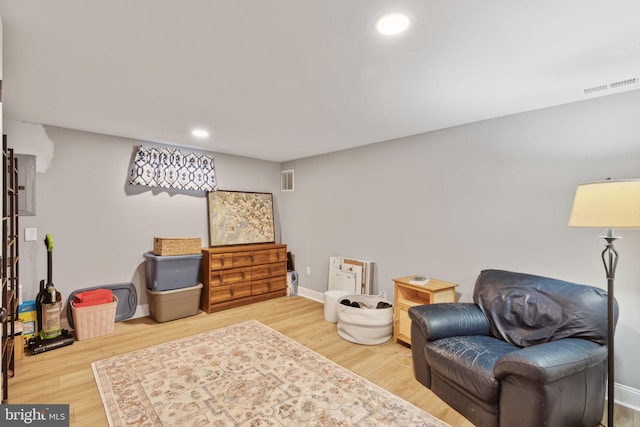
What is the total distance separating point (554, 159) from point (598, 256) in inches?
31.8

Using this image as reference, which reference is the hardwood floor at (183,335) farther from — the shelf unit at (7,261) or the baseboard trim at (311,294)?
the baseboard trim at (311,294)

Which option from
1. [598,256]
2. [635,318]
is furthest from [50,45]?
[635,318]

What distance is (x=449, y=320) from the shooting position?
228cm

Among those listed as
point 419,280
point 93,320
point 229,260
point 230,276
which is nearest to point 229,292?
point 230,276

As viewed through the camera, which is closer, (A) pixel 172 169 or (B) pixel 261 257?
(A) pixel 172 169

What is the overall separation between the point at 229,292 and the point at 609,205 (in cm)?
393

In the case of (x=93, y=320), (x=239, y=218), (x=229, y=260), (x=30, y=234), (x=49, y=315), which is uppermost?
(x=239, y=218)

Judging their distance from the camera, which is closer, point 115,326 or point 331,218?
point 115,326

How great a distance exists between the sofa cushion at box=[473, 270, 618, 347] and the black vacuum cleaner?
3.85m

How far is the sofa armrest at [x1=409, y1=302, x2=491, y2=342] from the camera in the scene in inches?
87.4

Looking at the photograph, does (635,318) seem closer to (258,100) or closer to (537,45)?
(537,45)

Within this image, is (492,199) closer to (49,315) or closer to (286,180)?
(286,180)

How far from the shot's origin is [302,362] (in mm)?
2684

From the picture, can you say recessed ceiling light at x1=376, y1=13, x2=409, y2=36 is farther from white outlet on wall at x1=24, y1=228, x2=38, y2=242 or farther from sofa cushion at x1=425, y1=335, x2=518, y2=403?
white outlet on wall at x1=24, y1=228, x2=38, y2=242
